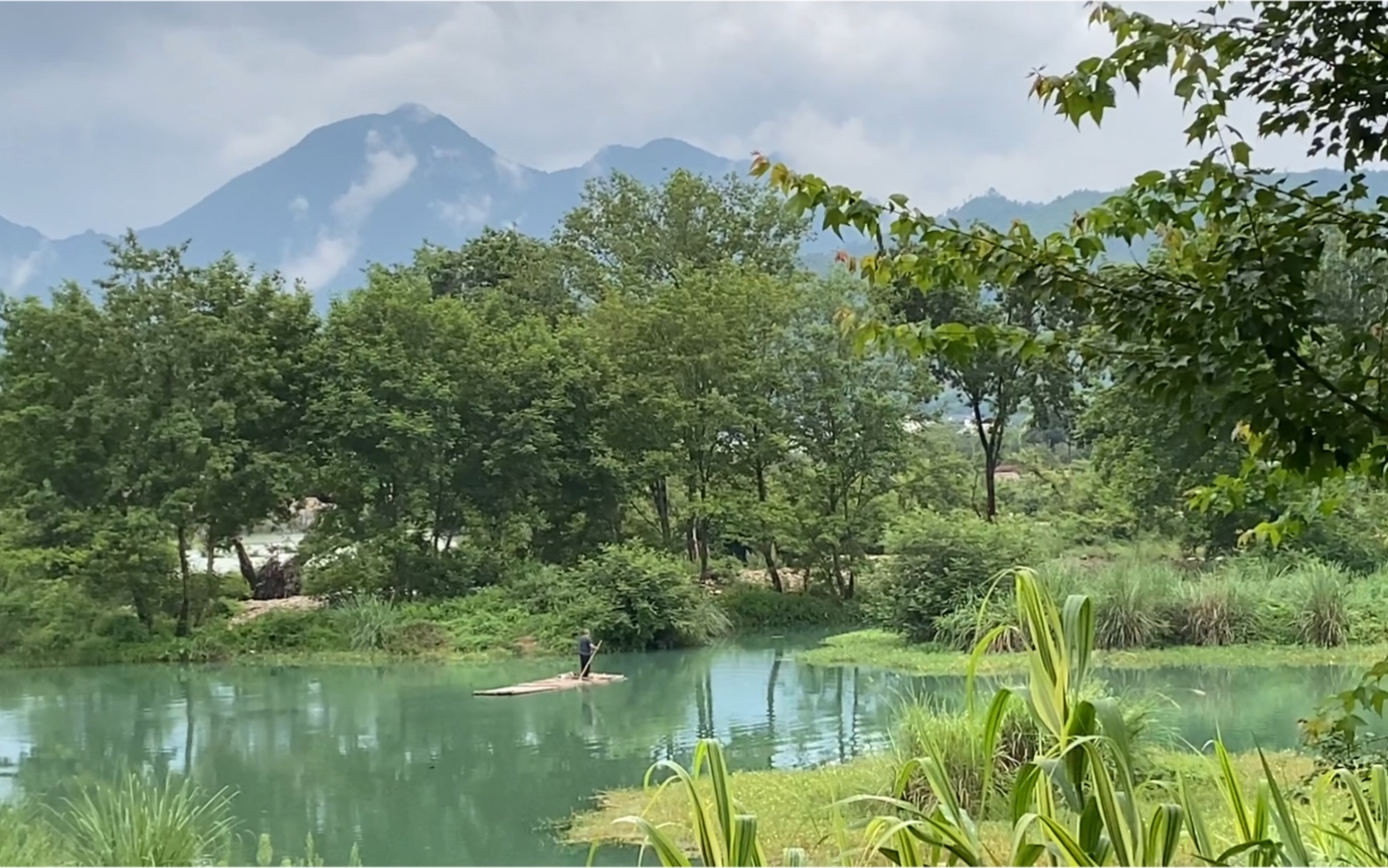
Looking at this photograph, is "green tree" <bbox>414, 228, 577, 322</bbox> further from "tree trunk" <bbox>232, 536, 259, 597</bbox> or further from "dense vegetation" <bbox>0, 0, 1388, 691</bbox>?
"tree trunk" <bbox>232, 536, 259, 597</bbox>

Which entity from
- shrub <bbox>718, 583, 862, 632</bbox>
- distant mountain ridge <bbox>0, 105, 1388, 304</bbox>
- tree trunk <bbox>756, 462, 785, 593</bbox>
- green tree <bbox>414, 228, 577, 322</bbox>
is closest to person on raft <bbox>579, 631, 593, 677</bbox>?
distant mountain ridge <bbox>0, 105, 1388, 304</bbox>

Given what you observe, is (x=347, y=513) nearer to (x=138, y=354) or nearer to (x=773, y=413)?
(x=138, y=354)

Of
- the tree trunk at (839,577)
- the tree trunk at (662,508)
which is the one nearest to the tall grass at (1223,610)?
the tree trunk at (839,577)

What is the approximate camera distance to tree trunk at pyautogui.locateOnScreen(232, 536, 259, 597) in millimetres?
13422

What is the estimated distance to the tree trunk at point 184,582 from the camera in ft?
39.7

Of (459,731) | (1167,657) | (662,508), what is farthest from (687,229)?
(459,731)

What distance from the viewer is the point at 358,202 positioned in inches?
272

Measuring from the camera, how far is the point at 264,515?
511 inches

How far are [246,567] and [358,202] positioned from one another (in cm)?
787

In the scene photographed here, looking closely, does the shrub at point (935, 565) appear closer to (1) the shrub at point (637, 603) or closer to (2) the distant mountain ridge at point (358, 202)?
(1) the shrub at point (637, 603)

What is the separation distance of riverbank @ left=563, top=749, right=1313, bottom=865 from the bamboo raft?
305 centimetres

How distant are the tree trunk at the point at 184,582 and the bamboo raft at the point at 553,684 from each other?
460cm

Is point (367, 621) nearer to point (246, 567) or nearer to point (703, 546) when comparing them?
point (246, 567)

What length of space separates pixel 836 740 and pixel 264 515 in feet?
26.9
